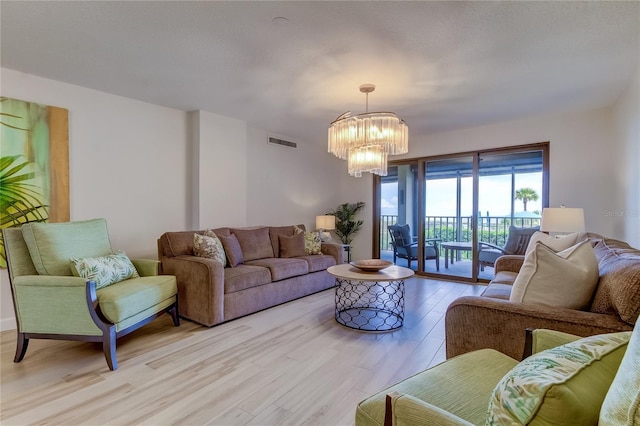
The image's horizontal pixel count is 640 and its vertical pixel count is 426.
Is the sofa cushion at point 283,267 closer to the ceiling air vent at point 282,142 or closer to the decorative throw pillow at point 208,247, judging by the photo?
the decorative throw pillow at point 208,247

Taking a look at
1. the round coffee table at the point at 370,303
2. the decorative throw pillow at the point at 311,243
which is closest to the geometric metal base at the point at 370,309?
the round coffee table at the point at 370,303

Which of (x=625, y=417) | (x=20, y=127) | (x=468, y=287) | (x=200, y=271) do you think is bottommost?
(x=468, y=287)

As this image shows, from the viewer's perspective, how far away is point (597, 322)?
4.37 ft

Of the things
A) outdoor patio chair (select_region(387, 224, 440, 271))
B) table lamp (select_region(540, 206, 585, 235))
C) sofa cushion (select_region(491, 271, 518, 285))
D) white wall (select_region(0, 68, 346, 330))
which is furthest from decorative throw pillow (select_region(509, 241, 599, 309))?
outdoor patio chair (select_region(387, 224, 440, 271))

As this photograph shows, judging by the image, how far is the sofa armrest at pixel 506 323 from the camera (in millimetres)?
1348

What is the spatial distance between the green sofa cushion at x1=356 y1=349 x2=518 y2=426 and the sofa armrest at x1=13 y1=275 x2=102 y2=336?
82.7 inches

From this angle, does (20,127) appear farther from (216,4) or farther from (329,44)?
(329,44)

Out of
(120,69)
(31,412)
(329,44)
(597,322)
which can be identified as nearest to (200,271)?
(31,412)

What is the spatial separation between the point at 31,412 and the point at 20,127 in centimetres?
260

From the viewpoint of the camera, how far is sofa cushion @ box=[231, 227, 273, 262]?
3961 millimetres

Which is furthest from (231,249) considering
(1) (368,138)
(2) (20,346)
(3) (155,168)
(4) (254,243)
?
(1) (368,138)

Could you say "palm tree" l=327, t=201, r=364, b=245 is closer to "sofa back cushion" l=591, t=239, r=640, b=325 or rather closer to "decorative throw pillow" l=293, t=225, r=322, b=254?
"decorative throw pillow" l=293, t=225, r=322, b=254

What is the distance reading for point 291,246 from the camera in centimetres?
434

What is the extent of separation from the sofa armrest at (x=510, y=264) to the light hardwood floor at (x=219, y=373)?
2.99ft
